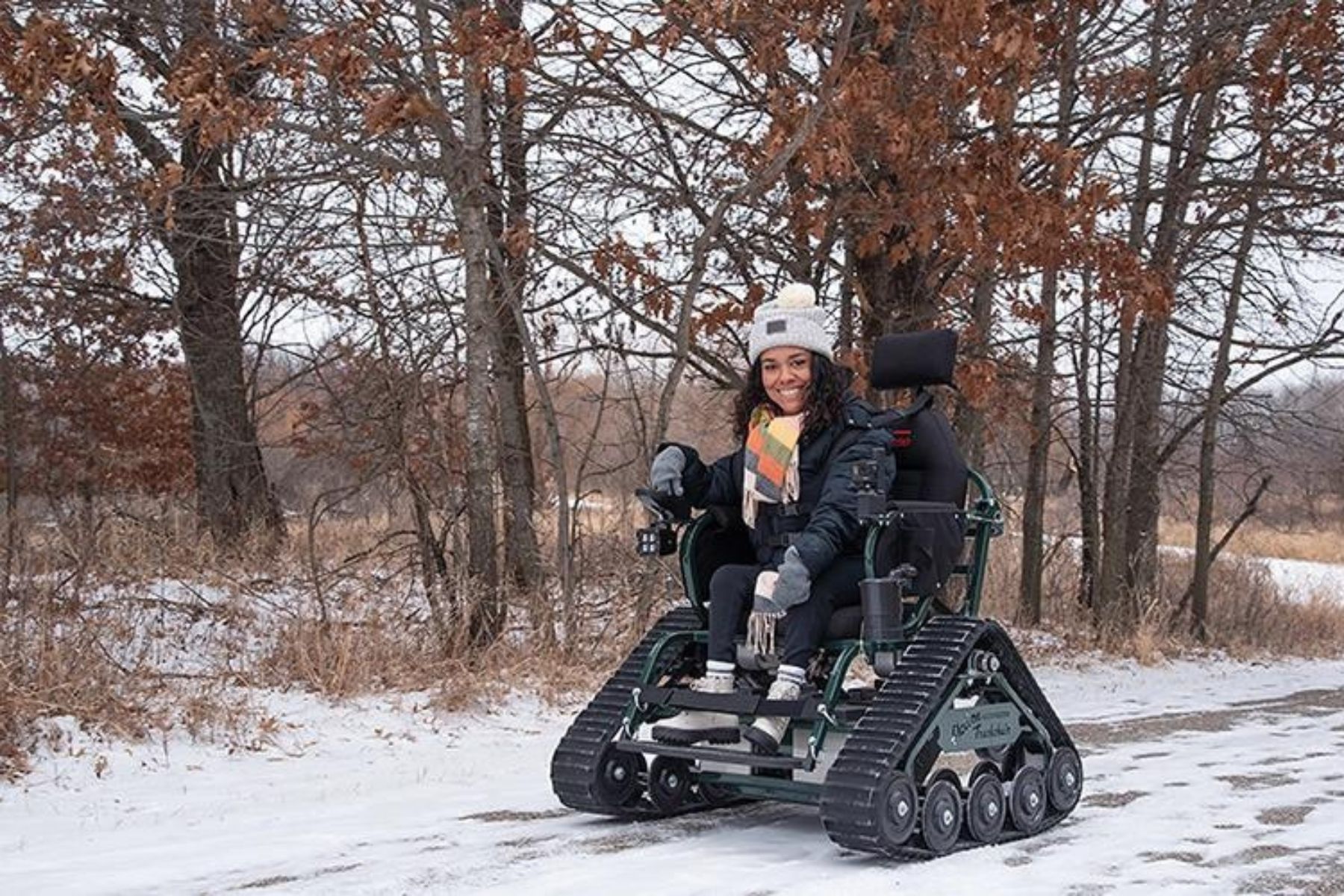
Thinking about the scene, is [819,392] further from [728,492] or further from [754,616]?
[754,616]

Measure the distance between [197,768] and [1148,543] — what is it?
39.1ft

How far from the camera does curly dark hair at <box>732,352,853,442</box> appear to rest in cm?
655

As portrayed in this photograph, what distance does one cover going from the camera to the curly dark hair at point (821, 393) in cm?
655

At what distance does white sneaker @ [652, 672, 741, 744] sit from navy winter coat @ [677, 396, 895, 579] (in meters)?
0.49

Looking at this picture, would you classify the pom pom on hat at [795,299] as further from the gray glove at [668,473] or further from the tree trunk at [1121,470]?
the tree trunk at [1121,470]

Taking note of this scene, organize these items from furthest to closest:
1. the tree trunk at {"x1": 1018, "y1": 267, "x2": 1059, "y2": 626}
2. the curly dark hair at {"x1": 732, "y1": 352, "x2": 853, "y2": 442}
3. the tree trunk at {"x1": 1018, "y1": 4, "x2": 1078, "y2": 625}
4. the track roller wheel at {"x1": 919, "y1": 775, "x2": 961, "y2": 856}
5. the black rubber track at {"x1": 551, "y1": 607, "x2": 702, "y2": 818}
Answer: the tree trunk at {"x1": 1018, "y1": 267, "x2": 1059, "y2": 626} < the tree trunk at {"x1": 1018, "y1": 4, "x2": 1078, "y2": 625} < the curly dark hair at {"x1": 732, "y1": 352, "x2": 853, "y2": 442} < the black rubber track at {"x1": 551, "y1": 607, "x2": 702, "y2": 818} < the track roller wheel at {"x1": 919, "y1": 775, "x2": 961, "y2": 856}

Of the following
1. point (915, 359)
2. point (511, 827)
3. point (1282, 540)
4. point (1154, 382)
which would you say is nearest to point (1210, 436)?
point (1154, 382)

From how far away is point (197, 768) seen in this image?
7.36 meters

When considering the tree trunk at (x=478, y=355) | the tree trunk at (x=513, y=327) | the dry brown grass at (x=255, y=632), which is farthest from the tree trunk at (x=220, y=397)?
the tree trunk at (x=478, y=355)

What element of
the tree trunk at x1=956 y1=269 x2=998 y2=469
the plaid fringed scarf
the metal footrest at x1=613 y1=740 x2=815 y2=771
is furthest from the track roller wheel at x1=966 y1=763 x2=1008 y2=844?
the tree trunk at x1=956 y1=269 x2=998 y2=469

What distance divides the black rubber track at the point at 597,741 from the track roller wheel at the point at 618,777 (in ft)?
0.06

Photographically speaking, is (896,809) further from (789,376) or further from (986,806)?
(789,376)

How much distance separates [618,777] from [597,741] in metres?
0.16

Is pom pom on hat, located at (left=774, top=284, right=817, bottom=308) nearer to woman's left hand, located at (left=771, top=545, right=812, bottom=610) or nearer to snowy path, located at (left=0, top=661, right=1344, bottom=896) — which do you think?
woman's left hand, located at (left=771, top=545, right=812, bottom=610)
